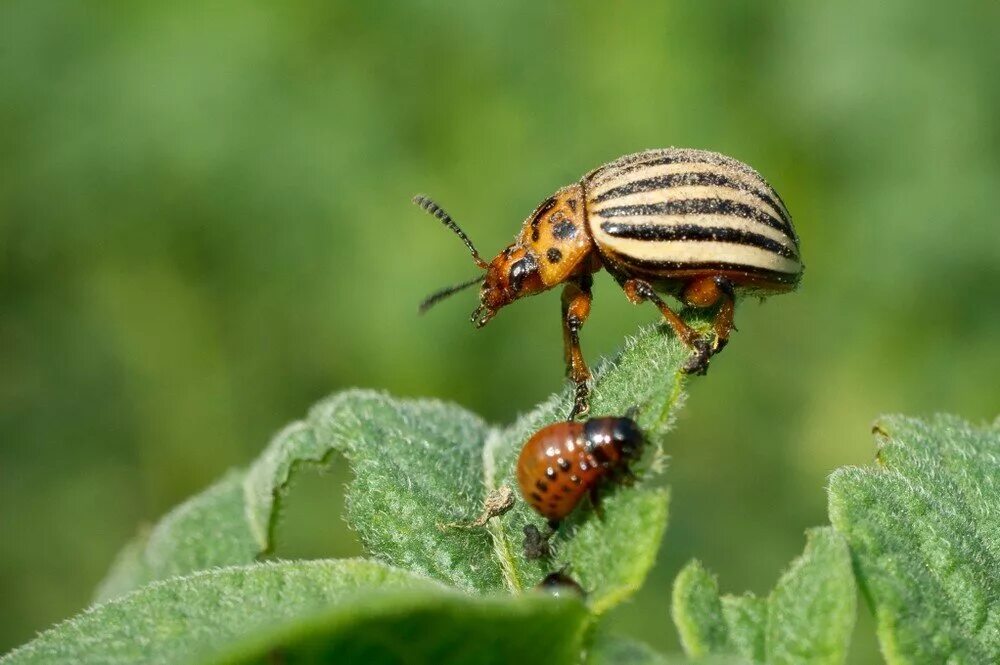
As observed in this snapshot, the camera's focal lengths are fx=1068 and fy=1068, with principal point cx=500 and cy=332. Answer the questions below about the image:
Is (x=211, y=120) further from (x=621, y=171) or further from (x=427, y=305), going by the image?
(x=621, y=171)

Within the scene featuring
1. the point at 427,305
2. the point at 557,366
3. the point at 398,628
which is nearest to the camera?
the point at 398,628

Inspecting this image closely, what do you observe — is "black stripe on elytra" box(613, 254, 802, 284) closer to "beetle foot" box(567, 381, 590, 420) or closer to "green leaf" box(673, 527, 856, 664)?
"beetle foot" box(567, 381, 590, 420)

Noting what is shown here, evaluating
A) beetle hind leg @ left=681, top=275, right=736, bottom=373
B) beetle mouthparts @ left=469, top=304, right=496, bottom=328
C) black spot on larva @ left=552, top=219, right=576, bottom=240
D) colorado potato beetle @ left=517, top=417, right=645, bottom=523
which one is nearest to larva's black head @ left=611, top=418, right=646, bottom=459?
colorado potato beetle @ left=517, top=417, right=645, bottom=523

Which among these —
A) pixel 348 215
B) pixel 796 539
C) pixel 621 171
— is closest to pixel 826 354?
pixel 796 539

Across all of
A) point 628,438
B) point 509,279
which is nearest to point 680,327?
point 628,438

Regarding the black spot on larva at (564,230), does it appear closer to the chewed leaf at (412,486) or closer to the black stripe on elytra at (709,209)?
the black stripe on elytra at (709,209)

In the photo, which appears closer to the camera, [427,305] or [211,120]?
→ [427,305]

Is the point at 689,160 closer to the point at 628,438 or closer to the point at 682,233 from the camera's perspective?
the point at 682,233
